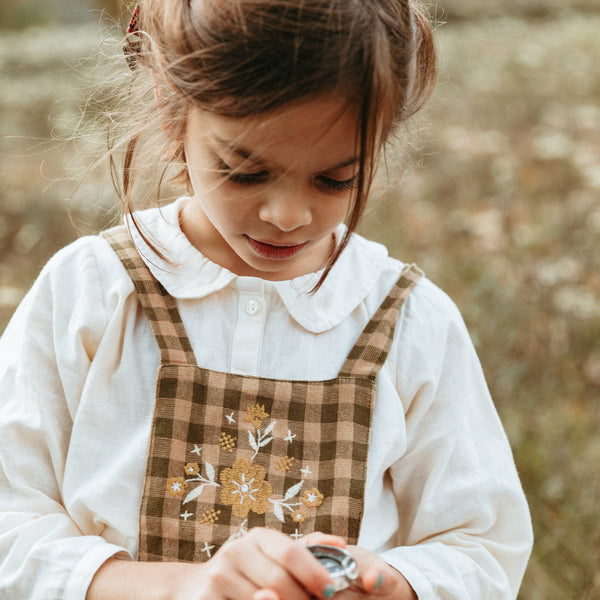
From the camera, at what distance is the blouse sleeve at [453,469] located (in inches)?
56.4

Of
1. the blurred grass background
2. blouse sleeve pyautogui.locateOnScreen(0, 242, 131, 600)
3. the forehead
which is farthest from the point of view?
the blurred grass background

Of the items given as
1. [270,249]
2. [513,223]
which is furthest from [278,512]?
[513,223]

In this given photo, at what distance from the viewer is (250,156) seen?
3.95 feet

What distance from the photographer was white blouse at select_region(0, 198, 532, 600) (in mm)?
1356

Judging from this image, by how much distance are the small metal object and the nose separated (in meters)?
0.49

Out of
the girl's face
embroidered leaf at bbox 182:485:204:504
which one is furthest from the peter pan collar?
embroidered leaf at bbox 182:485:204:504

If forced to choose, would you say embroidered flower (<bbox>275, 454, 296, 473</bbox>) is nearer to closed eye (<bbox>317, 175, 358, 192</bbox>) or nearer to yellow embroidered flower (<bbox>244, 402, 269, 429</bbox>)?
yellow embroidered flower (<bbox>244, 402, 269, 429</bbox>)

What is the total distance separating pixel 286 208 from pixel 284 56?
8.9 inches

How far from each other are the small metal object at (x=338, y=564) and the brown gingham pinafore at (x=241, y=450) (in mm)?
256

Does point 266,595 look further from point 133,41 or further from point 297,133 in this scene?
point 133,41

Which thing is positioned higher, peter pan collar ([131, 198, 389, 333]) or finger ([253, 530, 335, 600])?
peter pan collar ([131, 198, 389, 333])

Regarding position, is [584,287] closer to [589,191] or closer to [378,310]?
[589,191]

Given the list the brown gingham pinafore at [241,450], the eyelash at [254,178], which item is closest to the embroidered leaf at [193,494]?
the brown gingham pinafore at [241,450]

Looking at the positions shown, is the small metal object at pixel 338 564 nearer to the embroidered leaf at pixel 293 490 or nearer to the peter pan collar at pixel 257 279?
the embroidered leaf at pixel 293 490
